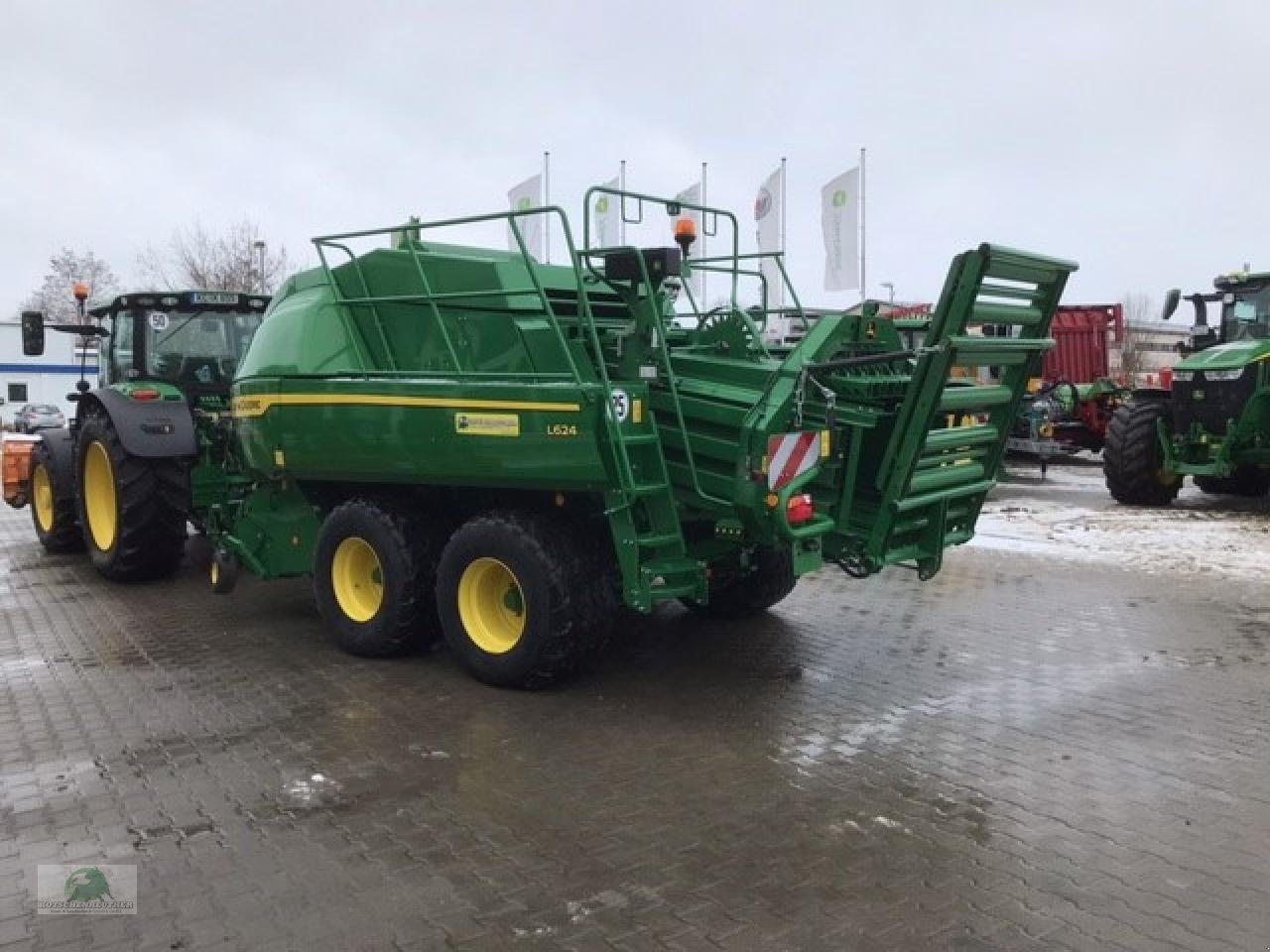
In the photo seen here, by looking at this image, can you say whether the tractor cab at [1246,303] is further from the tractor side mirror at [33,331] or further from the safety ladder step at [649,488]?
the tractor side mirror at [33,331]

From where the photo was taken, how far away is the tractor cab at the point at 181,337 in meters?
9.41

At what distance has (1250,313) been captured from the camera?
13398 mm

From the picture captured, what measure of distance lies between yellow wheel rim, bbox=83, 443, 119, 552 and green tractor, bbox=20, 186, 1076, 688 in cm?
290

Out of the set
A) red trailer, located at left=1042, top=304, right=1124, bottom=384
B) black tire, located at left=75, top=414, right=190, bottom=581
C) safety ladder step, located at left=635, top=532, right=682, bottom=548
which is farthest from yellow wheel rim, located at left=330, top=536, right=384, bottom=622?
red trailer, located at left=1042, top=304, right=1124, bottom=384

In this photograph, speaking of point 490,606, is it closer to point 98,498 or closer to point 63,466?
point 98,498

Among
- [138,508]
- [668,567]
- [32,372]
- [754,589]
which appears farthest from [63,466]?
[32,372]

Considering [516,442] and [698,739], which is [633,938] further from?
[516,442]

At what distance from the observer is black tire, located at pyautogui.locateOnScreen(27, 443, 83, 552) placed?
9961mm

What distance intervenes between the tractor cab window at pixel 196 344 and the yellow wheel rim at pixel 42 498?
1815 mm

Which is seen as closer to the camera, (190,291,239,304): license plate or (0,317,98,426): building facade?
(190,291,239,304): license plate

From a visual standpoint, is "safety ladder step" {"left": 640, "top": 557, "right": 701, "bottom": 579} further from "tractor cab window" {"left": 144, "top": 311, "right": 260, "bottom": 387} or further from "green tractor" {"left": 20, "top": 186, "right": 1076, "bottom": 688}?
"tractor cab window" {"left": 144, "top": 311, "right": 260, "bottom": 387}

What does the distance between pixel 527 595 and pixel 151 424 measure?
4.61 metres

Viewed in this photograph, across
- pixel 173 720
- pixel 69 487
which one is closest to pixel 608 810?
pixel 173 720

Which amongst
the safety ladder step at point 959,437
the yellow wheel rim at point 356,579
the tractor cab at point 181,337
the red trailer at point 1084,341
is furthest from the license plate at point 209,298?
the red trailer at point 1084,341
